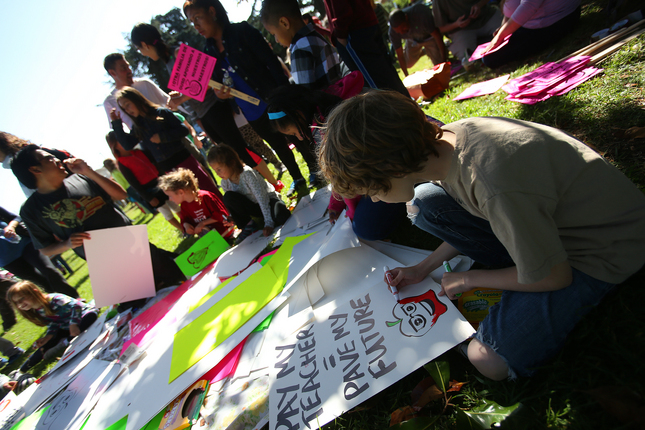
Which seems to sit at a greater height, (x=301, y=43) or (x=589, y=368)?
(x=301, y=43)

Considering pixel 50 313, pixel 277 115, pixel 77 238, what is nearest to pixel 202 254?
pixel 77 238

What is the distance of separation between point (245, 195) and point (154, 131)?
1.10 metres

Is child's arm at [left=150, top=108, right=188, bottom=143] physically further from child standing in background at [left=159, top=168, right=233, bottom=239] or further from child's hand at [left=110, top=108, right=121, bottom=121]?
child's hand at [left=110, top=108, right=121, bottom=121]

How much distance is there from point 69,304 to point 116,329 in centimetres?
98

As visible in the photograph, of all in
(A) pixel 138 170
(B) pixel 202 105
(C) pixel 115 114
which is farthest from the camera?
(A) pixel 138 170

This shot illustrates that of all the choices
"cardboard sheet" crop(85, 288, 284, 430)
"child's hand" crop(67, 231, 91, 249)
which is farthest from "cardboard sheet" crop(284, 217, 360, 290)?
"child's hand" crop(67, 231, 91, 249)

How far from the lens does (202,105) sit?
3.08 m

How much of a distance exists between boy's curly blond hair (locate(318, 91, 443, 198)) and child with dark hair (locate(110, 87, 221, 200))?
101 inches

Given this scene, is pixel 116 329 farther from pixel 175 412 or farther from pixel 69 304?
pixel 175 412

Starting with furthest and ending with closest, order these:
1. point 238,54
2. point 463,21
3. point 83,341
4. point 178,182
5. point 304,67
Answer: point 463,21
point 178,182
point 238,54
point 83,341
point 304,67

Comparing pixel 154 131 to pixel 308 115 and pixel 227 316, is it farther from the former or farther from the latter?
pixel 227 316

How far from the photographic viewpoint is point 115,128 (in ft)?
10.2

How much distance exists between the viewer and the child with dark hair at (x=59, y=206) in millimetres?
2356

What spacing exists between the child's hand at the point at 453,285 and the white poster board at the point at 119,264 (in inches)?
90.0
